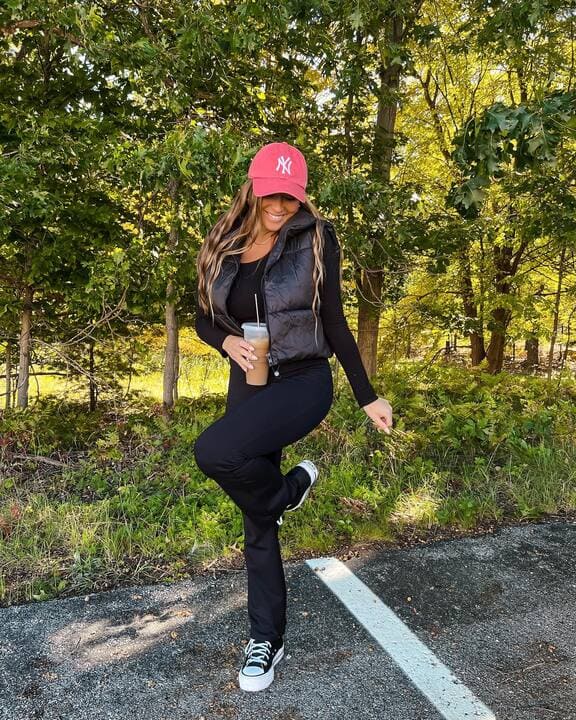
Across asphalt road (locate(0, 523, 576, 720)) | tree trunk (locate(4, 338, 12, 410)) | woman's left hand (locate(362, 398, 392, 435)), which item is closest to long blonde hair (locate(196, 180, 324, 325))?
woman's left hand (locate(362, 398, 392, 435))

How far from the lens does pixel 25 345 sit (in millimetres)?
4945

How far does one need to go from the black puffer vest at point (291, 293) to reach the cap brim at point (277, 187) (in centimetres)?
10

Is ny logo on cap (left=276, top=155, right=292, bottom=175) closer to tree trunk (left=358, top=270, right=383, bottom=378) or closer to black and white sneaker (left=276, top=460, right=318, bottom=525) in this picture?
black and white sneaker (left=276, top=460, right=318, bottom=525)

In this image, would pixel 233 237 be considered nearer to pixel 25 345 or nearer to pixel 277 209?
pixel 277 209

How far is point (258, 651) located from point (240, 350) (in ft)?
3.68

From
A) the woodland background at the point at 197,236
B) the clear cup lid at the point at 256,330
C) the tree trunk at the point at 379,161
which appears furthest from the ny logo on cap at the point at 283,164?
the tree trunk at the point at 379,161

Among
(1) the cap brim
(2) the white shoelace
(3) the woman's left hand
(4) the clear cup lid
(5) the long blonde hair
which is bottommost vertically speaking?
(2) the white shoelace

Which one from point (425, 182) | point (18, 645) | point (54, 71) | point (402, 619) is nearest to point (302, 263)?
point (402, 619)

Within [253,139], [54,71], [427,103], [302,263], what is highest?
[427,103]

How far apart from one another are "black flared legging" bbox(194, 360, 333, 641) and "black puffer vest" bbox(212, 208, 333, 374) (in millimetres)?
99

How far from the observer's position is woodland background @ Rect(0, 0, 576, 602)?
10.6ft

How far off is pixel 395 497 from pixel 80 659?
7.07ft

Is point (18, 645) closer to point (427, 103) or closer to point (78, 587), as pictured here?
point (78, 587)

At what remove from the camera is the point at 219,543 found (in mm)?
3076
